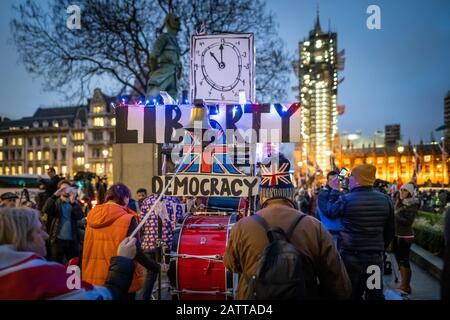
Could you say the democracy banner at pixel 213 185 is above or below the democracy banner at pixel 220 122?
below

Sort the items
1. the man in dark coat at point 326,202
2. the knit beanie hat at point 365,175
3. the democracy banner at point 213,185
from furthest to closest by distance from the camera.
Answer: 1. the man in dark coat at point 326,202
2. the democracy banner at point 213,185
3. the knit beanie hat at point 365,175

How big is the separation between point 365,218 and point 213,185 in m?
1.99

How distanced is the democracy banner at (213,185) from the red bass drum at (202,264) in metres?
0.55

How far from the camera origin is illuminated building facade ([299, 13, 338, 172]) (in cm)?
11469

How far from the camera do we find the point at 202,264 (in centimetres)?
591

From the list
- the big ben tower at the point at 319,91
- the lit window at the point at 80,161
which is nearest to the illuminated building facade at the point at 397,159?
the big ben tower at the point at 319,91

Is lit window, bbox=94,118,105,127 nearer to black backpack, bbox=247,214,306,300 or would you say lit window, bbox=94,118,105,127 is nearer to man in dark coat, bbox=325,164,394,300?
man in dark coat, bbox=325,164,394,300

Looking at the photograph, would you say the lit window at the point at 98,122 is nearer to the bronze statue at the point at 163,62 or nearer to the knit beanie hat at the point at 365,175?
the bronze statue at the point at 163,62

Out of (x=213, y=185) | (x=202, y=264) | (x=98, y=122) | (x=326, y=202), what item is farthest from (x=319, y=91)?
(x=202, y=264)

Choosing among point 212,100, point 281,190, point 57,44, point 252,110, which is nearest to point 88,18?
point 57,44

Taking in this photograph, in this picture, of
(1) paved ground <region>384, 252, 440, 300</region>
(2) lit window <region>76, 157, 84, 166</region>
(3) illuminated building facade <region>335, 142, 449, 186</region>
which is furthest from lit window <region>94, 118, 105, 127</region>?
(1) paved ground <region>384, 252, 440, 300</region>

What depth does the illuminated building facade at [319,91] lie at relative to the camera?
115 m

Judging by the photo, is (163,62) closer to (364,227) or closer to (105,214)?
(105,214)
